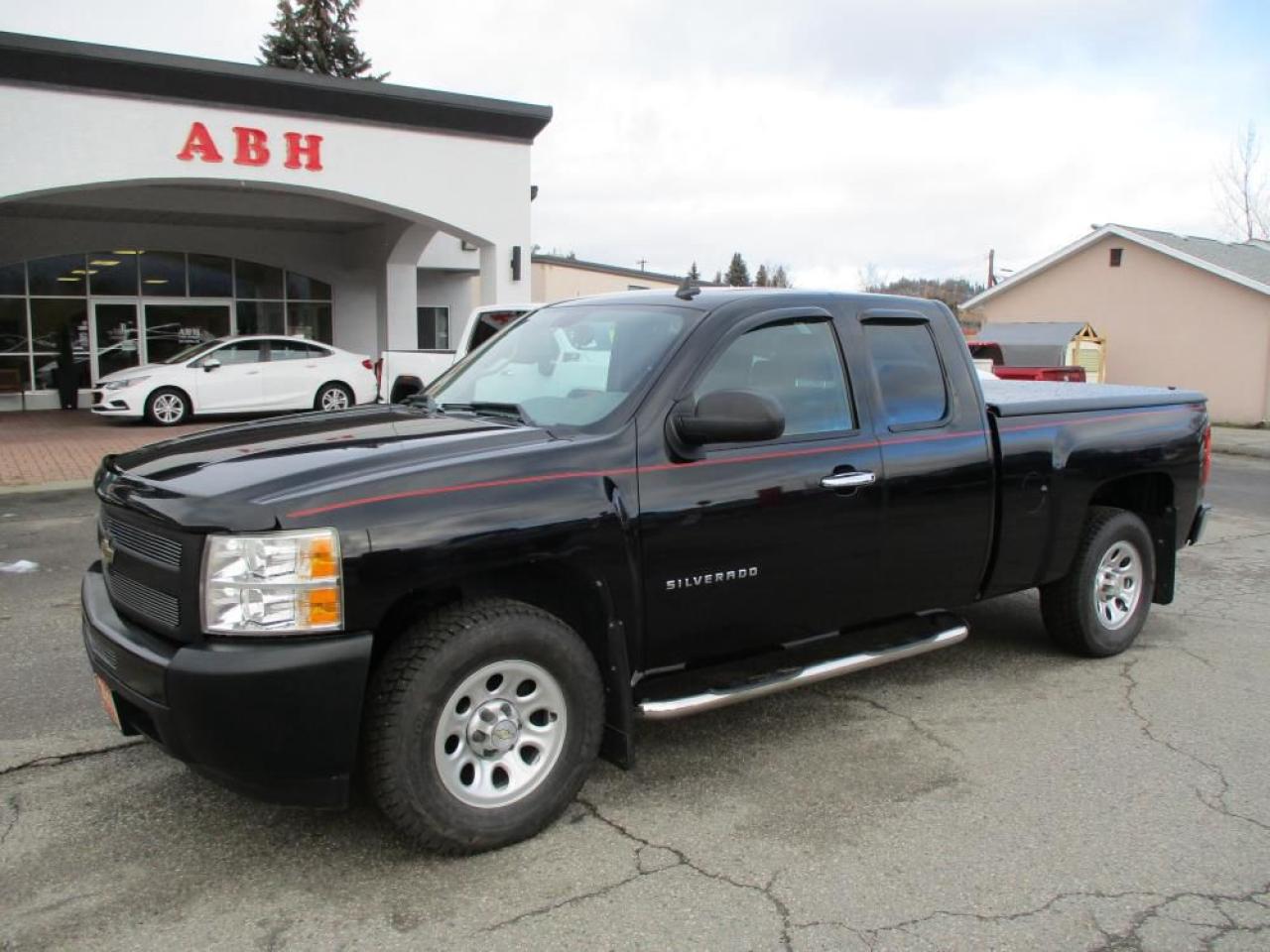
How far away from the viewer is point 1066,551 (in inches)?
206

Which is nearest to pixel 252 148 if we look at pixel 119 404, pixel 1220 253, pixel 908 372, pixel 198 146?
pixel 198 146

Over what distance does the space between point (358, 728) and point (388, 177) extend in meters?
15.7

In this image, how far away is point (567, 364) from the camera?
14.2 feet

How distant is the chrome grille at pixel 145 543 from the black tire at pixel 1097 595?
4.26 metres

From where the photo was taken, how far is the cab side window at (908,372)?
4559 millimetres

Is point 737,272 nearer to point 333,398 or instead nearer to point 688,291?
point 333,398

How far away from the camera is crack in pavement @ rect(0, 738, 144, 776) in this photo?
4.07 m

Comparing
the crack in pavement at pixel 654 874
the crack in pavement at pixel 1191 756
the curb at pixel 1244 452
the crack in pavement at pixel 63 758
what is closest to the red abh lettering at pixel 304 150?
the crack in pavement at pixel 63 758

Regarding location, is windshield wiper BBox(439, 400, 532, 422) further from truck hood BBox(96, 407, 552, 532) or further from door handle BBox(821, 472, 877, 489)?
door handle BBox(821, 472, 877, 489)

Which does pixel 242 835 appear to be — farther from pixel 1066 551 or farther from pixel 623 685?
pixel 1066 551

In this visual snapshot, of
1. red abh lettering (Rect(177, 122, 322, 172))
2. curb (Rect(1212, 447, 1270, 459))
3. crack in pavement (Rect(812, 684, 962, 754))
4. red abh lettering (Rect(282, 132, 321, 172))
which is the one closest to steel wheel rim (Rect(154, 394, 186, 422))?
red abh lettering (Rect(177, 122, 322, 172))

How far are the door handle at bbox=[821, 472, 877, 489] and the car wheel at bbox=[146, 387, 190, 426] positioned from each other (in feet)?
52.1

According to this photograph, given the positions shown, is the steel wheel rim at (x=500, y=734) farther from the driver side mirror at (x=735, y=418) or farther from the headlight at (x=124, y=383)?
the headlight at (x=124, y=383)

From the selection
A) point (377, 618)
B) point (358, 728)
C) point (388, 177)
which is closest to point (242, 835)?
point (358, 728)
